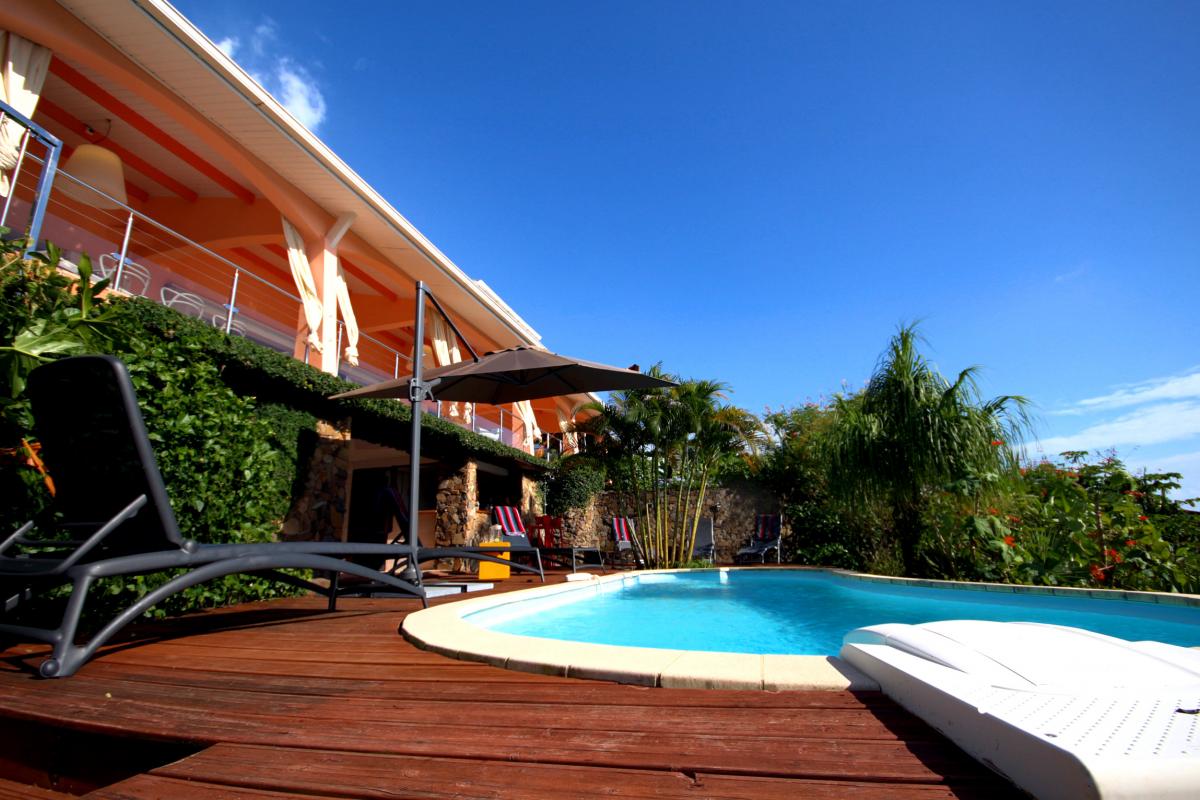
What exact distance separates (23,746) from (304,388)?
20.1ft

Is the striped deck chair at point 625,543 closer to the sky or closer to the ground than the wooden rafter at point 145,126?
closer to the ground

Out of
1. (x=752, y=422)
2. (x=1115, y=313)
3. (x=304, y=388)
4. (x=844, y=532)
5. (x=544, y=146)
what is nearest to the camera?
(x=304, y=388)

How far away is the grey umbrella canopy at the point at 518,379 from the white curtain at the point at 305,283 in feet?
7.03

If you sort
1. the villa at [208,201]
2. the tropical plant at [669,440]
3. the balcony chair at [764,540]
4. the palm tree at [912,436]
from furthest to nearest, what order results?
the balcony chair at [764,540]
the tropical plant at [669,440]
the palm tree at [912,436]
the villa at [208,201]

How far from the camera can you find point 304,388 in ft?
23.7

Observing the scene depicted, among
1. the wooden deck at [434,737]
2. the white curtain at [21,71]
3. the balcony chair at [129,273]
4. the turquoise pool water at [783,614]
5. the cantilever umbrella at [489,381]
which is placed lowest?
the turquoise pool water at [783,614]

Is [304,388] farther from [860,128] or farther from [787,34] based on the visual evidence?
[860,128]

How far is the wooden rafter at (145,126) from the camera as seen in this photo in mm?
6949

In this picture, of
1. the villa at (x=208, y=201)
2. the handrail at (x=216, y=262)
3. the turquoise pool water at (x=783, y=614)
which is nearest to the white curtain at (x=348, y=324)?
the villa at (x=208, y=201)

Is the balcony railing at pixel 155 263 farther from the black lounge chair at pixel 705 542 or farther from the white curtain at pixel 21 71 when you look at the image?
the black lounge chair at pixel 705 542

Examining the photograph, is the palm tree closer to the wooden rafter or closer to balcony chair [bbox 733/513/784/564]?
balcony chair [bbox 733/513/784/564]

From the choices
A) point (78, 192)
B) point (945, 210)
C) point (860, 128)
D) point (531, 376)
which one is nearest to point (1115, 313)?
point (945, 210)

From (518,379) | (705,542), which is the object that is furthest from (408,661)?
(705,542)

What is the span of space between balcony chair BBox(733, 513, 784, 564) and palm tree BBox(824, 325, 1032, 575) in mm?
5289
